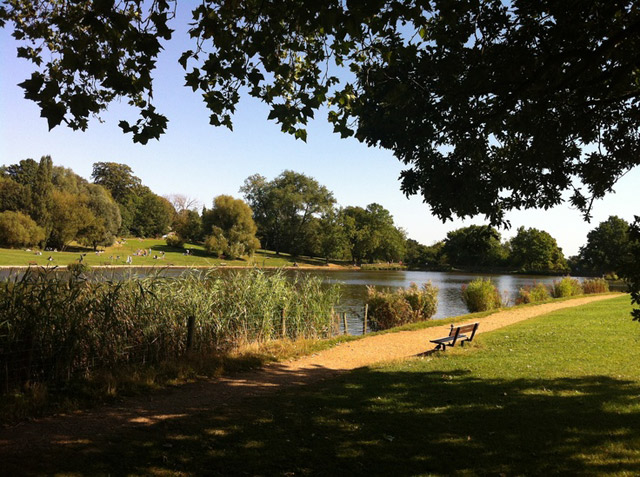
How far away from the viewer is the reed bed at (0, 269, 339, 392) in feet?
21.6

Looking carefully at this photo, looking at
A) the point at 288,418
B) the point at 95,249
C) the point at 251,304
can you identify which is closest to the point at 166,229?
the point at 95,249

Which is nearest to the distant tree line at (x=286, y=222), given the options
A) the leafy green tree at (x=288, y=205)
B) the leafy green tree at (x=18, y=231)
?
the leafy green tree at (x=288, y=205)

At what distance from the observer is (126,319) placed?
8.05 meters

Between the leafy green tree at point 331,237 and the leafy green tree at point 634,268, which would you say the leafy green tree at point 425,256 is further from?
the leafy green tree at point 634,268

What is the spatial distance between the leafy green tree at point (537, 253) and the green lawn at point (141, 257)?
3780cm

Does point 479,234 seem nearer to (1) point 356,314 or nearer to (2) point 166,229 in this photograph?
(1) point 356,314

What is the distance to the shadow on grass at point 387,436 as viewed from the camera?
13.5 feet

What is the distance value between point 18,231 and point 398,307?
45151 millimetres

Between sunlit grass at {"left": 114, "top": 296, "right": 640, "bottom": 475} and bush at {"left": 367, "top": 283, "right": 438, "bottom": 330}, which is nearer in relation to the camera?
sunlit grass at {"left": 114, "top": 296, "right": 640, "bottom": 475}

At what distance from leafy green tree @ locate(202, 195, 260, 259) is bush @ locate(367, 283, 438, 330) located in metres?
50.1

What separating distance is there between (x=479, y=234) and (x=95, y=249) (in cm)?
6013

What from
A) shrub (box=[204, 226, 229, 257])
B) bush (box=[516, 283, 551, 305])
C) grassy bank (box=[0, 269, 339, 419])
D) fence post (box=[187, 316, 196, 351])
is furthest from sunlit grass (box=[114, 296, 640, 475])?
shrub (box=[204, 226, 229, 257])

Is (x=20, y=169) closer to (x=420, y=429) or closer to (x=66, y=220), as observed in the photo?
(x=66, y=220)

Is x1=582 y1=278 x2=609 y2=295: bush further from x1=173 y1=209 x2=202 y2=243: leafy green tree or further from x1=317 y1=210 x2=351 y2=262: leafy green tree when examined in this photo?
x1=173 y1=209 x2=202 y2=243: leafy green tree
